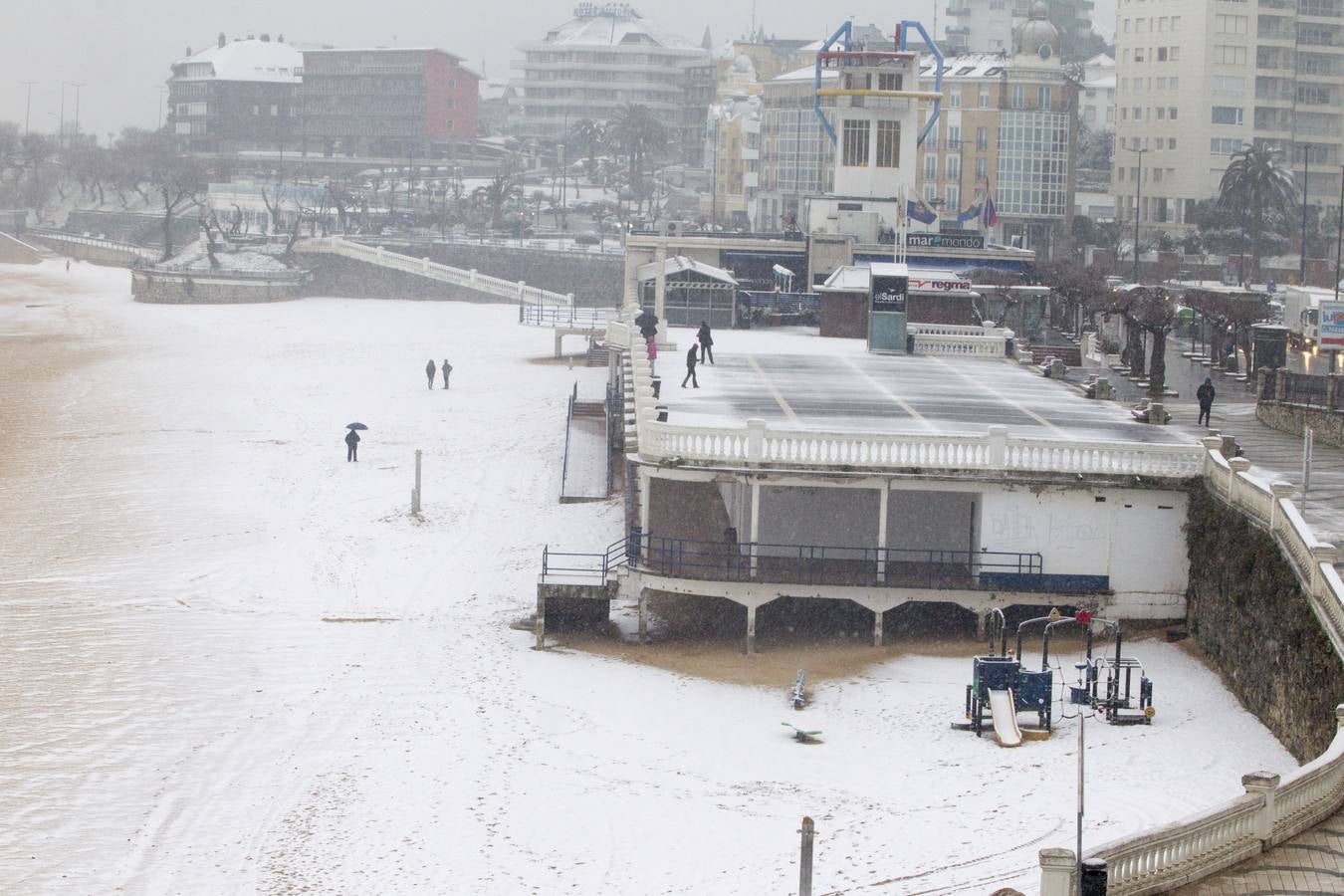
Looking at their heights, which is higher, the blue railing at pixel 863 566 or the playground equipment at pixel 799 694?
the blue railing at pixel 863 566

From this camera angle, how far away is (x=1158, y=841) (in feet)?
57.4

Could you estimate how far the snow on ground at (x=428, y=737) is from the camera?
23141mm

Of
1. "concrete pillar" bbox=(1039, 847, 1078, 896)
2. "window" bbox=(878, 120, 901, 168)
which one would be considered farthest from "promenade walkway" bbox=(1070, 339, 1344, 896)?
"window" bbox=(878, 120, 901, 168)

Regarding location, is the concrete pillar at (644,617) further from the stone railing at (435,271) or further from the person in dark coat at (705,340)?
the stone railing at (435,271)

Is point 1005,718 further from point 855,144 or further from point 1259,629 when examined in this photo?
point 855,144

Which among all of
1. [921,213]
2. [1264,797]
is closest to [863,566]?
[1264,797]

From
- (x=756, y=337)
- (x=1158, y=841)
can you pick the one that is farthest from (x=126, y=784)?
(x=756, y=337)

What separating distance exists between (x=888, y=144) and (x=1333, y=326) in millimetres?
32742

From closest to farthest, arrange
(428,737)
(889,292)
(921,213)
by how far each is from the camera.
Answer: (428,737) < (889,292) < (921,213)

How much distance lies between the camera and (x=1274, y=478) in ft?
113

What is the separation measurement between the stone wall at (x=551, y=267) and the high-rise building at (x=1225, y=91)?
3621 cm

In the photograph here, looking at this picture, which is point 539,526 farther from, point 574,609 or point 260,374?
point 260,374

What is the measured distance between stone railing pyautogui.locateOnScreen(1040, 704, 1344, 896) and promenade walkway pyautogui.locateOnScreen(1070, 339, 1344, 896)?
0.15 meters

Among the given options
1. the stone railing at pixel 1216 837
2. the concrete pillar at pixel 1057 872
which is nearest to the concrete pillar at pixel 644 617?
the stone railing at pixel 1216 837
